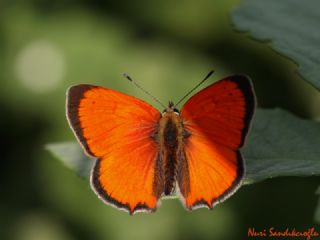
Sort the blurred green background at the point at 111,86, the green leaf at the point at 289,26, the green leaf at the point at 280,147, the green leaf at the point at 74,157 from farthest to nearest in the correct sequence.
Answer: the blurred green background at the point at 111,86 → the green leaf at the point at 74,157 → the green leaf at the point at 289,26 → the green leaf at the point at 280,147

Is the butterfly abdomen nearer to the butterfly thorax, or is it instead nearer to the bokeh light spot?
the butterfly thorax

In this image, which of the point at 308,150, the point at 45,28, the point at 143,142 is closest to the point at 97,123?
the point at 143,142

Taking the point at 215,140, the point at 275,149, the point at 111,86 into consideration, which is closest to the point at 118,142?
the point at 215,140

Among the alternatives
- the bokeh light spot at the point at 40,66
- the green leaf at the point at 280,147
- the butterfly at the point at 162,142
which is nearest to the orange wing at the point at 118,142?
the butterfly at the point at 162,142

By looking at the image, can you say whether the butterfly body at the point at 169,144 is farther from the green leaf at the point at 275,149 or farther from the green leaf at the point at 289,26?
the green leaf at the point at 289,26

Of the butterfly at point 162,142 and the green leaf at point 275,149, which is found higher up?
the green leaf at point 275,149

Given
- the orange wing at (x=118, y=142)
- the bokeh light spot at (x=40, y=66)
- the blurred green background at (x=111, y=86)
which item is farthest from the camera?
the bokeh light spot at (x=40, y=66)

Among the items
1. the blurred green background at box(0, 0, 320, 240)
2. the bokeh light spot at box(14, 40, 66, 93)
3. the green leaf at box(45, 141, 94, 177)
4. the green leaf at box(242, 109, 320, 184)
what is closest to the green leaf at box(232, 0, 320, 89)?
the green leaf at box(242, 109, 320, 184)
